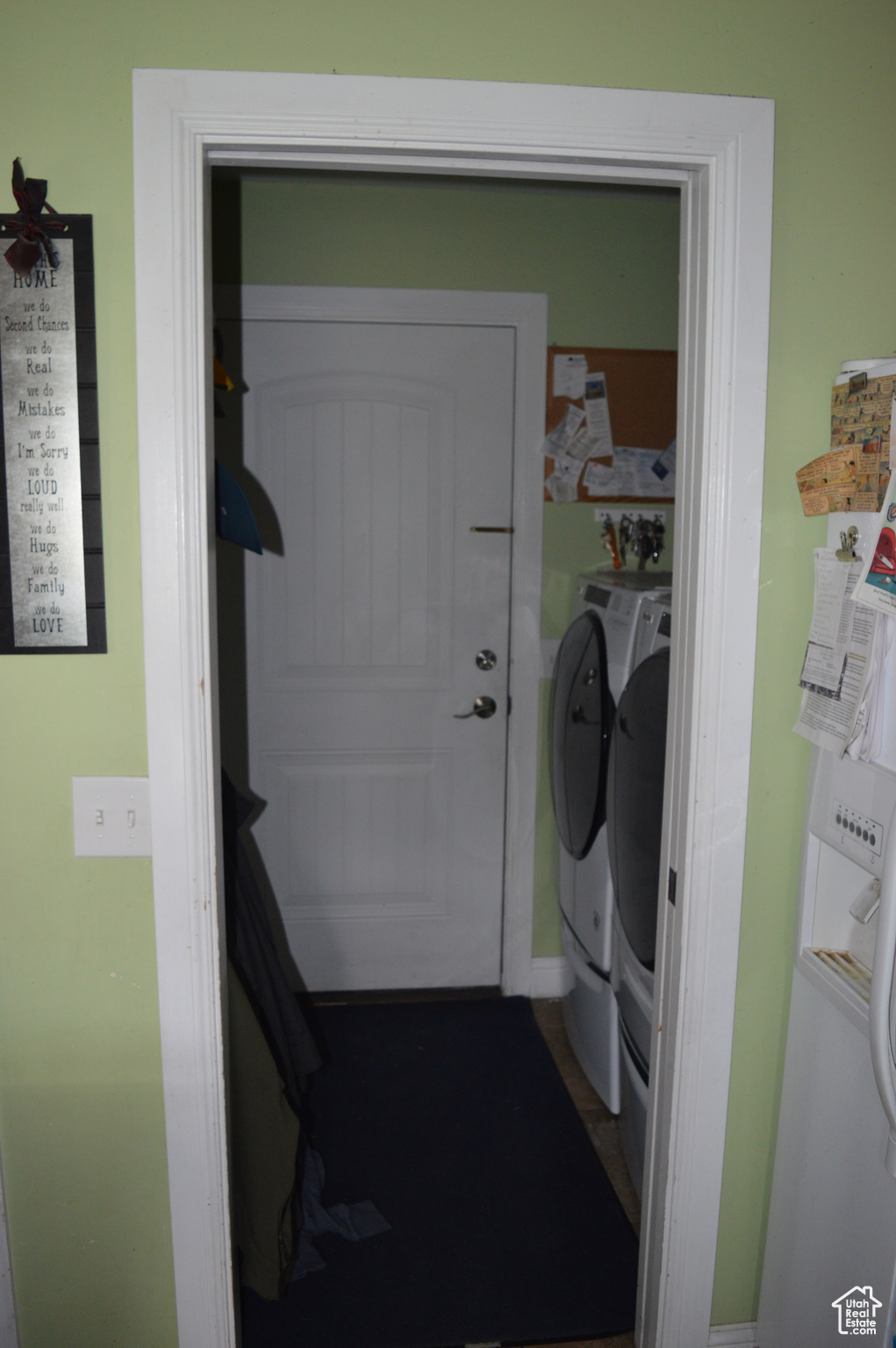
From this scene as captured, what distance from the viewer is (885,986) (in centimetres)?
109

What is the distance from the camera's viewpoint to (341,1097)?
2412 millimetres

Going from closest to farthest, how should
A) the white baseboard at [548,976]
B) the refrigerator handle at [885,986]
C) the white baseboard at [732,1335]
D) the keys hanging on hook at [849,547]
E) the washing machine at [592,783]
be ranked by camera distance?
the refrigerator handle at [885,986], the keys hanging on hook at [849,547], the white baseboard at [732,1335], the washing machine at [592,783], the white baseboard at [548,976]

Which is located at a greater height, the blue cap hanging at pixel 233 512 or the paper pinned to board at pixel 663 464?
the paper pinned to board at pixel 663 464

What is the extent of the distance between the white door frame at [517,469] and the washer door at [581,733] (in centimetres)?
13

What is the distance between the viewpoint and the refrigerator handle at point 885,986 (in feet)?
3.56

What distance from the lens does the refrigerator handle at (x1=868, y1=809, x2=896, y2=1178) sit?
1.09 m

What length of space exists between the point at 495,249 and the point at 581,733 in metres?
1.36

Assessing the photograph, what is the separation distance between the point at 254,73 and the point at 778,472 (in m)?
0.90

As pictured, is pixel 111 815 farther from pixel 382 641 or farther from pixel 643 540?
pixel 643 540

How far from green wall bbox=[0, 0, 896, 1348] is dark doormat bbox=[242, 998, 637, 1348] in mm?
370

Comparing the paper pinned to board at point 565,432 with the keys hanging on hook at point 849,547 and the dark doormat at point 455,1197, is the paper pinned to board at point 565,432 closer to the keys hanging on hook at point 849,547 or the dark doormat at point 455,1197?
the keys hanging on hook at point 849,547

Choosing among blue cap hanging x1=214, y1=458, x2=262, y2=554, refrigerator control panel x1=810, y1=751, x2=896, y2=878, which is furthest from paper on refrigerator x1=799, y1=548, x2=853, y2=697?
blue cap hanging x1=214, y1=458, x2=262, y2=554

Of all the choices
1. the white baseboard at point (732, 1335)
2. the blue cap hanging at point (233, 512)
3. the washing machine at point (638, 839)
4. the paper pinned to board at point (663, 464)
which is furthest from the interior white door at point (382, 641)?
the white baseboard at point (732, 1335)

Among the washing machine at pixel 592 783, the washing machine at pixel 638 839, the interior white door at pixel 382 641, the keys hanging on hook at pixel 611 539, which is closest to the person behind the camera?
the washing machine at pixel 638 839
